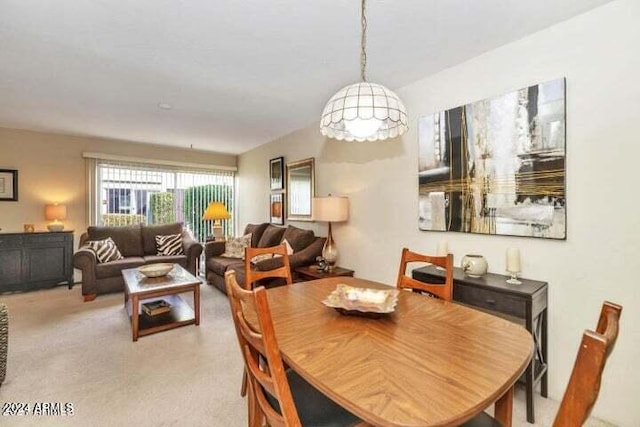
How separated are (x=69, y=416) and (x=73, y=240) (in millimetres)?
3641

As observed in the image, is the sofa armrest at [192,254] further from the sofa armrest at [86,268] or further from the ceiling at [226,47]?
the ceiling at [226,47]

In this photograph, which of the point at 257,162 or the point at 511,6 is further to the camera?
the point at 257,162

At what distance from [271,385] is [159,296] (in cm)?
238

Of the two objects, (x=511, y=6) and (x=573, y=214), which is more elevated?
(x=511, y=6)

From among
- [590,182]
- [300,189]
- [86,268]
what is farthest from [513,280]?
[86,268]

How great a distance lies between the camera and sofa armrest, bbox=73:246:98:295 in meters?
3.76

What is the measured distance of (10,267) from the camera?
399 cm

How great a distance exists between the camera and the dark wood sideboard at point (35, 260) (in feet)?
13.0

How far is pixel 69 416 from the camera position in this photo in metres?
1.76

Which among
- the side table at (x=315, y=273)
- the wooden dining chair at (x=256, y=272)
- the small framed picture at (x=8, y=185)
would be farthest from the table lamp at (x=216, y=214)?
the wooden dining chair at (x=256, y=272)

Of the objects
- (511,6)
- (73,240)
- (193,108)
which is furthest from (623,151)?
(73,240)

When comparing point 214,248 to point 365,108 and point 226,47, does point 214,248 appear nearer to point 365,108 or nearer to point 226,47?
point 226,47

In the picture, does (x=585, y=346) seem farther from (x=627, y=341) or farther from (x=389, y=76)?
(x=389, y=76)

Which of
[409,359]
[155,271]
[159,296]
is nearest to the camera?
[409,359]
